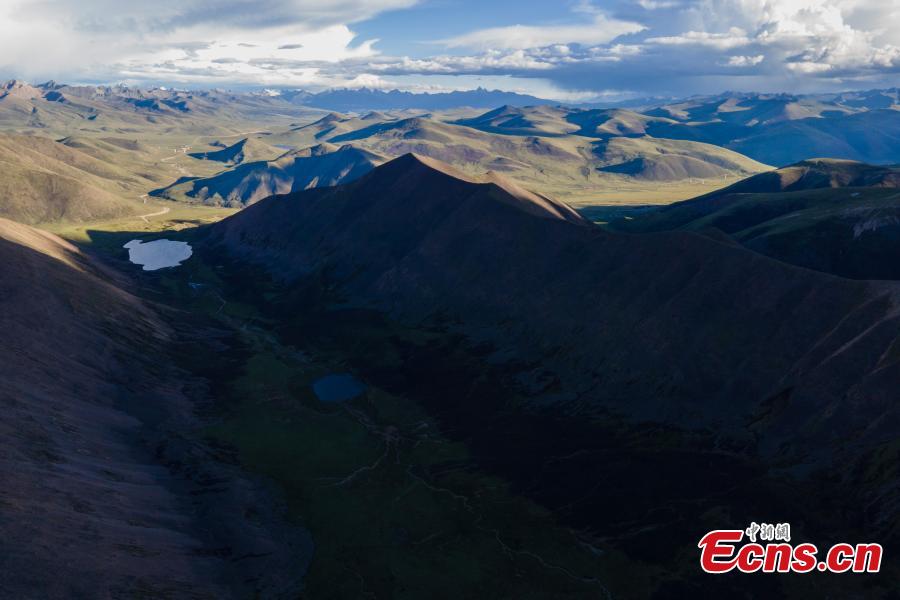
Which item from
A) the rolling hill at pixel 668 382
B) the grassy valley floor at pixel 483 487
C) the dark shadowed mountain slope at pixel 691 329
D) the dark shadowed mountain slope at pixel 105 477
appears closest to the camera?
the dark shadowed mountain slope at pixel 105 477

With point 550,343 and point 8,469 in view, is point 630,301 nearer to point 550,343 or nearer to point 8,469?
point 550,343

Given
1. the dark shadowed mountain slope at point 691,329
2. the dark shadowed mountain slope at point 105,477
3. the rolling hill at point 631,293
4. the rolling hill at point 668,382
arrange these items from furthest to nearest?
1. the rolling hill at point 631,293
2. the dark shadowed mountain slope at point 691,329
3. the rolling hill at point 668,382
4. the dark shadowed mountain slope at point 105,477

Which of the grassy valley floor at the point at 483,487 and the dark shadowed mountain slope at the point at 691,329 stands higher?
the dark shadowed mountain slope at the point at 691,329

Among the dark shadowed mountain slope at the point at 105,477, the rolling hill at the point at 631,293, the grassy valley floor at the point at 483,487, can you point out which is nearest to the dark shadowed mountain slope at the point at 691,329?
the rolling hill at the point at 631,293

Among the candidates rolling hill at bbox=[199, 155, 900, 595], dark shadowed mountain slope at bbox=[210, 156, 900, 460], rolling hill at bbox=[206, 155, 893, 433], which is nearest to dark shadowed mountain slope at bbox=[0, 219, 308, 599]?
rolling hill at bbox=[199, 155, 900, 595]

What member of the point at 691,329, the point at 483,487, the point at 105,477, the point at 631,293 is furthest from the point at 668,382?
the point at 105,477

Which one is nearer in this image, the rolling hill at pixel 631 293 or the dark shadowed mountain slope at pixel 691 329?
the dark shadowed mountain slope at pixel 691 329

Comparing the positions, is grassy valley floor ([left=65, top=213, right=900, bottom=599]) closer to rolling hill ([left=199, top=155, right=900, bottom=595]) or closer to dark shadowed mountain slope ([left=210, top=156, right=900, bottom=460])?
rolling hill ([left=199, top=155, right=900, bottom=595])

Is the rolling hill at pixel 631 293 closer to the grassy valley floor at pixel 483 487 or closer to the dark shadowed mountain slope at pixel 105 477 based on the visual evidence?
the grassy valley floor at pixel 483 487

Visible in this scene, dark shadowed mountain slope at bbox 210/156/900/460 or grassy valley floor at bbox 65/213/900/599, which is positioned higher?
dark shadowed mountain slope at bbox 210/156/900/460
